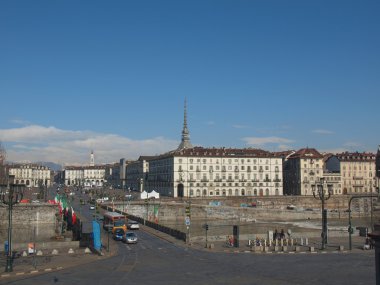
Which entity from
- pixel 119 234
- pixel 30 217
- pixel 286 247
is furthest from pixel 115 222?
pixel 30 217

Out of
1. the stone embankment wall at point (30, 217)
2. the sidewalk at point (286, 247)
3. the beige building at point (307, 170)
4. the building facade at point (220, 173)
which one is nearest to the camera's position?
the sidewalk at point (286, 247)

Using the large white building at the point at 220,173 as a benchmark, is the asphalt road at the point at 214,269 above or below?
below

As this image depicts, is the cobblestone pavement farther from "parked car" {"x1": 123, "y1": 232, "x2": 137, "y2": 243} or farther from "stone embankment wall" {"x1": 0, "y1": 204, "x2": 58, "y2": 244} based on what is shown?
"stone embankment wall" {"x1": 0, "y1": 204, "x2": 58, "y2": 244}

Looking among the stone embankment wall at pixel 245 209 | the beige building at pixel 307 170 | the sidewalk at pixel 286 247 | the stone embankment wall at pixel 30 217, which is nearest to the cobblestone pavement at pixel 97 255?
the sidewalk at pixel 286 247

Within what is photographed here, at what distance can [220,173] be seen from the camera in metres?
153

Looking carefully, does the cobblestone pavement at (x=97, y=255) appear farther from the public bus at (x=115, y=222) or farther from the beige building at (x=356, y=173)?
the beige building at (x=356, y=173)

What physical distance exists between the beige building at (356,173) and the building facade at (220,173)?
2802cm

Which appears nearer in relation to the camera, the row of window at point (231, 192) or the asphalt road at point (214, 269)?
the asphalt road at point (214, 269)

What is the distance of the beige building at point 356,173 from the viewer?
561 feet

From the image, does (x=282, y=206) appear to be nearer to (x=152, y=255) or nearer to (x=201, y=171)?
(x=201, y=171)

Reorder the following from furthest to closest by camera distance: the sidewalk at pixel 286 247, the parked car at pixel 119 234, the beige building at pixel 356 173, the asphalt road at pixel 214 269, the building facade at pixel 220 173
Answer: the beige building at pixel 356 173 < the building facade at pixel 220 173 < the parked car at pixel 119 234 < the sidewalk at pixel 286 247 < the asphalt road at pixel 214 269

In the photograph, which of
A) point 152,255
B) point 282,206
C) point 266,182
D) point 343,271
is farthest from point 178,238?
point 266,182

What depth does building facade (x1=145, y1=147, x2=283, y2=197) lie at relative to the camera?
149 m

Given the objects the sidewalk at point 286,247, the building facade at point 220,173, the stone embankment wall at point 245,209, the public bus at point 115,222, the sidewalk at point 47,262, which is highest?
the building facade at point 220,173
